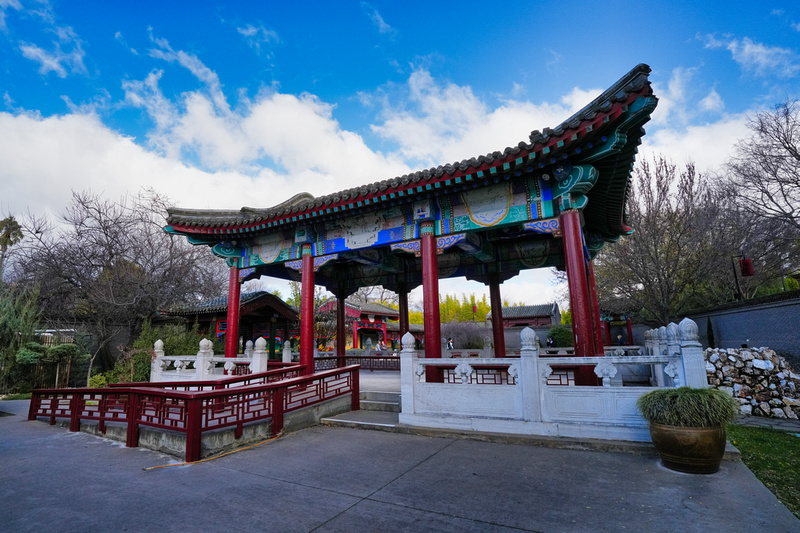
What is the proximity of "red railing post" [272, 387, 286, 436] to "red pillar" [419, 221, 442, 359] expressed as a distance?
2549 millimetres

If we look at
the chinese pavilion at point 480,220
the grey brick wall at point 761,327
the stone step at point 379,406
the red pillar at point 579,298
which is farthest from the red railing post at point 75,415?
the grey brick wall at point 761,327

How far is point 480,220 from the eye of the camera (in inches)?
285

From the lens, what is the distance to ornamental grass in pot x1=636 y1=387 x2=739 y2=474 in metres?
3.96

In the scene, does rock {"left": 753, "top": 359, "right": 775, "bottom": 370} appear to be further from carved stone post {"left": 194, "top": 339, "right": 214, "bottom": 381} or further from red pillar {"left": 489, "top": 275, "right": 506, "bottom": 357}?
carved stone post {"left": 194, "top": 339, "right": 214, "bottom": 381}

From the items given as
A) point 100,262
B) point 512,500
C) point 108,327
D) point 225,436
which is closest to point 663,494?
point 512,500

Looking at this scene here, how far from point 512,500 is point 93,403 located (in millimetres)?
7289

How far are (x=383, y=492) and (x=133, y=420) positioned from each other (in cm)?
432

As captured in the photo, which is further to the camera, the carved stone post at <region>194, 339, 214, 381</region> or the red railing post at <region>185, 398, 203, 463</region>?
the carved stone post at <region>194, 339, 214, 381</region>

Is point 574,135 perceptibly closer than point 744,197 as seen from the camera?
Yes

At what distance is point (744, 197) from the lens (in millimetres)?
15922

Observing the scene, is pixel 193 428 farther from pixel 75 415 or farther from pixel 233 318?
pixel 233 318

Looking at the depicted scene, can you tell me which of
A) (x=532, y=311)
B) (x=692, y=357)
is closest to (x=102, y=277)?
(x=692, y=357)

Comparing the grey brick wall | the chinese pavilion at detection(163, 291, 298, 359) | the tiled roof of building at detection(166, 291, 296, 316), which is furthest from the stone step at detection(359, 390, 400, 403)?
the grey brick wall

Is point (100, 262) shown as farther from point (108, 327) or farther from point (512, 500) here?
point (512, 500)
